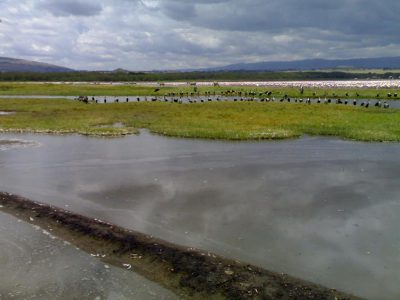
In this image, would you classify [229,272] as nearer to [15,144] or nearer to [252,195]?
[252,195]

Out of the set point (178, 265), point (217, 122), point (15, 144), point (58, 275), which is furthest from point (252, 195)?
point (217, 122)

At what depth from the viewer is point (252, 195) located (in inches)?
762

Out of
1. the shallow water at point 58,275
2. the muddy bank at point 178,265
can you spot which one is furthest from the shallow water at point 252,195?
the shallow water at point 58,275

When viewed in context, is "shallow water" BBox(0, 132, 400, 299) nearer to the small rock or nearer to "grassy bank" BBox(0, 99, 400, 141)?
the small rock

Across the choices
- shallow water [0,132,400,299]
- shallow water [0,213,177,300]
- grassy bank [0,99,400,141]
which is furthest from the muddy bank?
grassy bank [0,99,400,141]

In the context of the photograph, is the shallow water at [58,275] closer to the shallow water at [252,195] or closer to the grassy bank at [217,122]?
the shallow water at [252,195]

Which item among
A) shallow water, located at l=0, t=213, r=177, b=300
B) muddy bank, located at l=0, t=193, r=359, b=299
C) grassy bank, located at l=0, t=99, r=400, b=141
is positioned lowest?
shallow water, located at l=0, t=213, r=177, b=300

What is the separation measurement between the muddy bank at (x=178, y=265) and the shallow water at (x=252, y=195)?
2.03ft

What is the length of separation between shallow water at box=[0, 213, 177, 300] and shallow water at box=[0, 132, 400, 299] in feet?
8.94

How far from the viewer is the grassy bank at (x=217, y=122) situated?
35.9 metres

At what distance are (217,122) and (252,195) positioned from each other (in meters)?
24.3

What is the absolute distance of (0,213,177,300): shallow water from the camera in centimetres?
1120

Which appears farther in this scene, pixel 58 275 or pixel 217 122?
pixel 217 122

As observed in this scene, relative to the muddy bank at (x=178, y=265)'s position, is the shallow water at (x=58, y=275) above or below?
below
